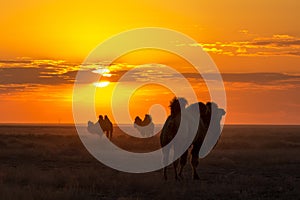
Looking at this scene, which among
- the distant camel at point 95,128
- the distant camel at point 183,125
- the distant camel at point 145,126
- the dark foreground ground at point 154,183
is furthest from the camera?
the distant camel at point 95,128

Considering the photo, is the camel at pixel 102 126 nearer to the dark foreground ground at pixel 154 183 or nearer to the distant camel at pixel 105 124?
the distant camel at pixel 105 124

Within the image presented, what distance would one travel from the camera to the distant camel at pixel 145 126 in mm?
51941

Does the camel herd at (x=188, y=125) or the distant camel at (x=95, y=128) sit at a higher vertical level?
the camel herd at (x=188, y=125)

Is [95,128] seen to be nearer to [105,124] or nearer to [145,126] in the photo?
[105,124]

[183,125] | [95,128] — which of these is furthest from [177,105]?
[95,128]

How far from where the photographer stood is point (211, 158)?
2733 cm

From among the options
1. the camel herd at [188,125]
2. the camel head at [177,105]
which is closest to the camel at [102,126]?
the camel herd at [188,125]

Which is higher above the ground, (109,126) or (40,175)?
(40,175)

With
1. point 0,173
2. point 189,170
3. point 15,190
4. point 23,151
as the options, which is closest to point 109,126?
point 23,151

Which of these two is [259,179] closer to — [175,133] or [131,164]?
[175,133]

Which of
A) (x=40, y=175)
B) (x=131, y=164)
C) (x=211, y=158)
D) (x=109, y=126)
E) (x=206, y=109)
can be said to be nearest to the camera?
(x=40, y=175)

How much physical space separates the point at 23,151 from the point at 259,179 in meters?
16.3

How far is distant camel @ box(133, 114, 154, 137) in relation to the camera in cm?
5194

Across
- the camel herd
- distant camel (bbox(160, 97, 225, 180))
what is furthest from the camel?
distant camel (bbox(160, 97, 225, 180))
